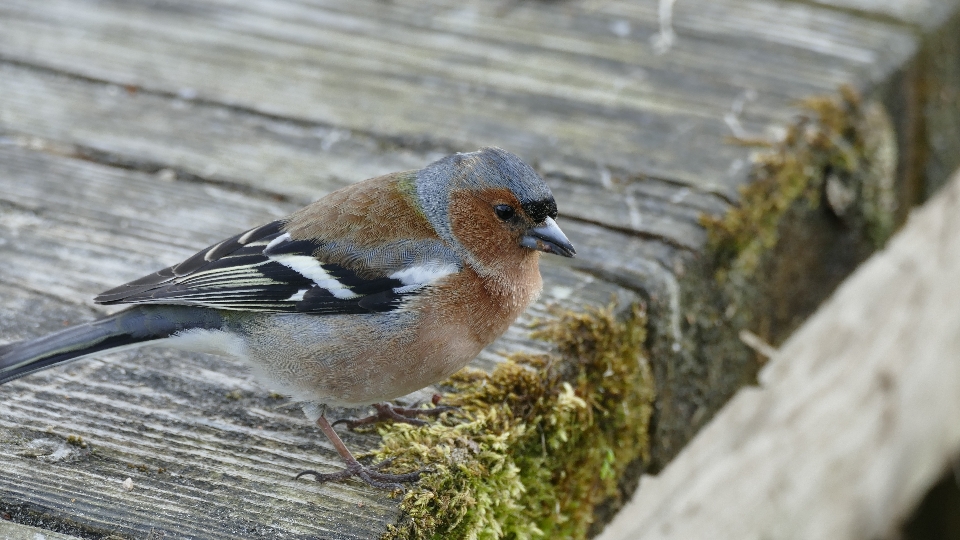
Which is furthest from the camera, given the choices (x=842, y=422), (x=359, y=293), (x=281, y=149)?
(x=842, y=422)

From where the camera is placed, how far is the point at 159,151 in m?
4.11

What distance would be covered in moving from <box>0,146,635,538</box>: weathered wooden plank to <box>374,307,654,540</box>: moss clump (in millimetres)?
127

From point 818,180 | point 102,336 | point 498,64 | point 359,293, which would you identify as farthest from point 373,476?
point 498,64

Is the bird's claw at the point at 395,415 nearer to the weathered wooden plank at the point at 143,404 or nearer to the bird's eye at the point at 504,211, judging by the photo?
the weathered wooden plank at the point at 143,404

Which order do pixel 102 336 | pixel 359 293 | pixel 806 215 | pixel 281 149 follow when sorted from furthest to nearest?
pixel 281 149
pixel 806 215
pixel 359 293
pixel 102 336

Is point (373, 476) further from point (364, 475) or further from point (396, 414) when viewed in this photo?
point (396, 414)

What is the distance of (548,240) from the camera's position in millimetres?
3078

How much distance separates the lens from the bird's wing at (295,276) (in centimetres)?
288

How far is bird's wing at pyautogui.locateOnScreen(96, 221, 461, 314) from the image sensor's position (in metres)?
2.88

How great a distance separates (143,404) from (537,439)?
1028 mm

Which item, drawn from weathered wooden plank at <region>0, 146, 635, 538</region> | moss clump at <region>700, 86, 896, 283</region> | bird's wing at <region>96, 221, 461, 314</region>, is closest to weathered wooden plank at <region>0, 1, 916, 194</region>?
moss clump at <region>700, 86, 896, 283</region>

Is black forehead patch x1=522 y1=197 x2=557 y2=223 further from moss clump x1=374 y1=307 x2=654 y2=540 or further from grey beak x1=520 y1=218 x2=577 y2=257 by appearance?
moss clump x1=374 y1=307 x2=654 y2=540

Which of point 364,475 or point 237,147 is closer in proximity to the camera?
point 364,475

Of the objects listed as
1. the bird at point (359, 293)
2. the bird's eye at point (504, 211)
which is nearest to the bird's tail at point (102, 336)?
the bird at point (359, 293)
